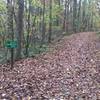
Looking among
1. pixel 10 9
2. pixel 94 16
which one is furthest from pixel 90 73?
pixel 94 16

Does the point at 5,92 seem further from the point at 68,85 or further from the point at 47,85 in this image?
the point at 68,85

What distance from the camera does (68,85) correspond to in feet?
26.5

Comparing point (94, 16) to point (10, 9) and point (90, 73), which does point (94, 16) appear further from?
point (90, 73)

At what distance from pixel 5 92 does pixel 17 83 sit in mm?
1040

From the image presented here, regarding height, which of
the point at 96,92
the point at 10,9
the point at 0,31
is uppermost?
the point at 10,9

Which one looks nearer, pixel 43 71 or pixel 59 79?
pixel 59 79

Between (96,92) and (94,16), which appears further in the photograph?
(94,16)

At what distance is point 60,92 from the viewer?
23.8ft

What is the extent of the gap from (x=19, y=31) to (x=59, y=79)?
6.48 metres

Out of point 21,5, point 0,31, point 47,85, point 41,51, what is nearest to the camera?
point 47,85

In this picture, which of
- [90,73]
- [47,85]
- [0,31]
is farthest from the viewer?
[0,31]

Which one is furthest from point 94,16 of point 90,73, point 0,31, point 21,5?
point 90,73

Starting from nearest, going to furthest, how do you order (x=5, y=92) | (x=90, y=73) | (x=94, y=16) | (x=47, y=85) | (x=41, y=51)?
(x=5, y=92), (x=47, y=85), (x=90, y=73), (x=41, y=51), (x=94, y=16)

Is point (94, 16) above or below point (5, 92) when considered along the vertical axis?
above
